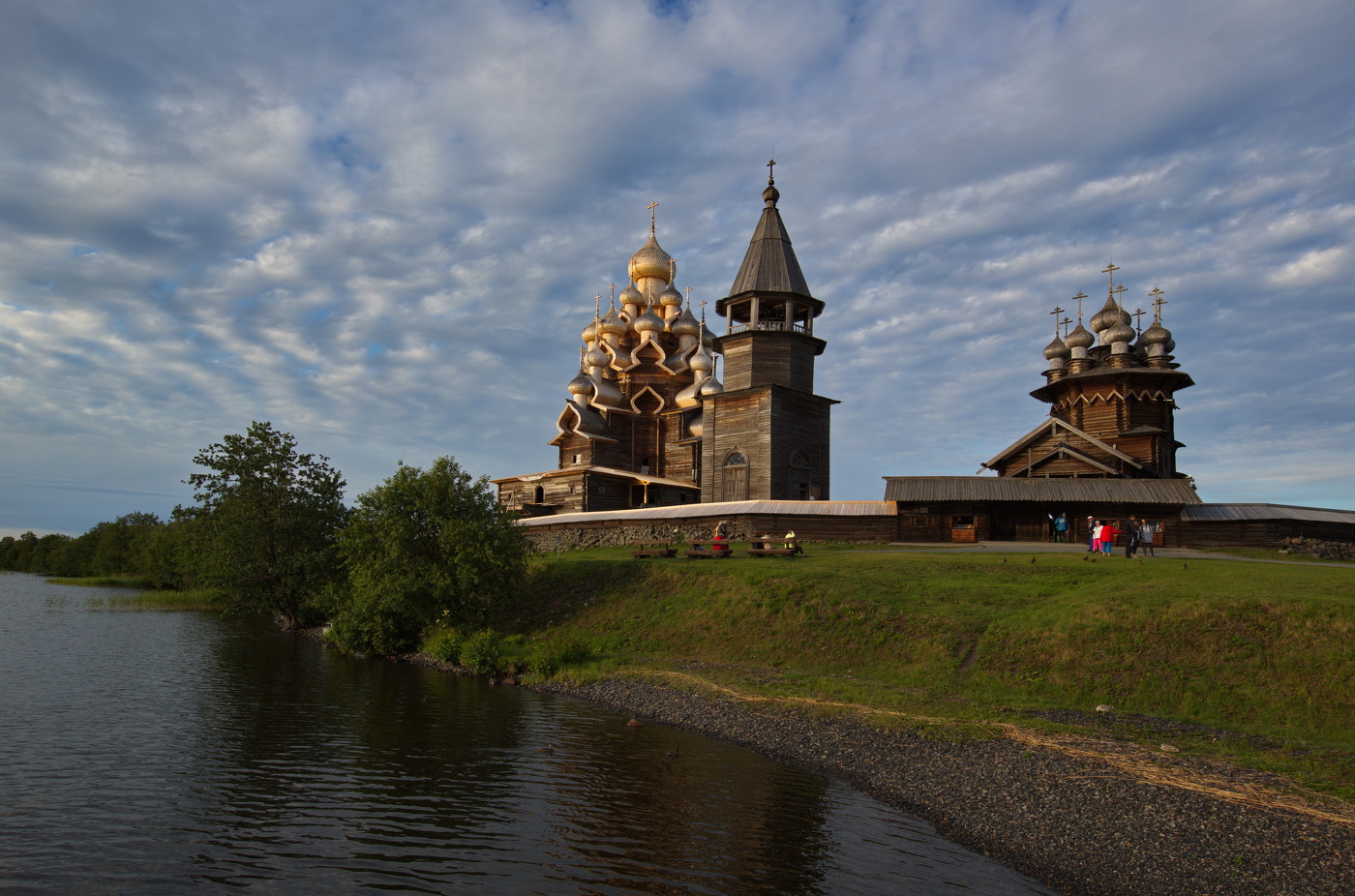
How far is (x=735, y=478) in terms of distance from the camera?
130ft

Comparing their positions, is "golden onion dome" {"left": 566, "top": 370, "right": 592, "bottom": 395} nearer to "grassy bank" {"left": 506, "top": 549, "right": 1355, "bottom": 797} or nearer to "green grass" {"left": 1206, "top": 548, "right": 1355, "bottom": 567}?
"grassy bank" {"left": 506, "top": 549, "right": 1355, "bottom": 797}

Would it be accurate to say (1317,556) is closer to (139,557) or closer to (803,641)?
(803,641)

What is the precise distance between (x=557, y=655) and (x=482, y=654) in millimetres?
2279

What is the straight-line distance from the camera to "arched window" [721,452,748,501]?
39062mm

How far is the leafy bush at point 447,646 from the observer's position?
2386cm

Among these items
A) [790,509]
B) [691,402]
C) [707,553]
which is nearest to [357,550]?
[707,553]

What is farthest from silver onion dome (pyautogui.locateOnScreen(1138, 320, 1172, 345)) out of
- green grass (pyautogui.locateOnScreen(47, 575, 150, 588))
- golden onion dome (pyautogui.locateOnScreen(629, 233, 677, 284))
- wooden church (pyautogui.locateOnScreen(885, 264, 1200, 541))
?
green grass (pyautogui.locateOnScreen(47, 575, 150, 588))

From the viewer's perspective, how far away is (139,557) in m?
64.9

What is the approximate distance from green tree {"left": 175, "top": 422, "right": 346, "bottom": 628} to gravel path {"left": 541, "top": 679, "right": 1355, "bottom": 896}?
86.4 feet

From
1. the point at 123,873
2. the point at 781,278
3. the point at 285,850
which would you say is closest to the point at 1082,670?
the point at 285,850

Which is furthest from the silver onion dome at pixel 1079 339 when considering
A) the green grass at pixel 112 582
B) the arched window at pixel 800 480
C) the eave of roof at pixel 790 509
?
the green grass at pixel 112 582

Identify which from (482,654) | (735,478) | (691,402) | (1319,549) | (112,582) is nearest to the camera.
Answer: (482,654)

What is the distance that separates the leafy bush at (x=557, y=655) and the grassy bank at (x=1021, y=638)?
2.66 feet

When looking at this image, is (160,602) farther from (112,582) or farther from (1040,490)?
(1040,490)
